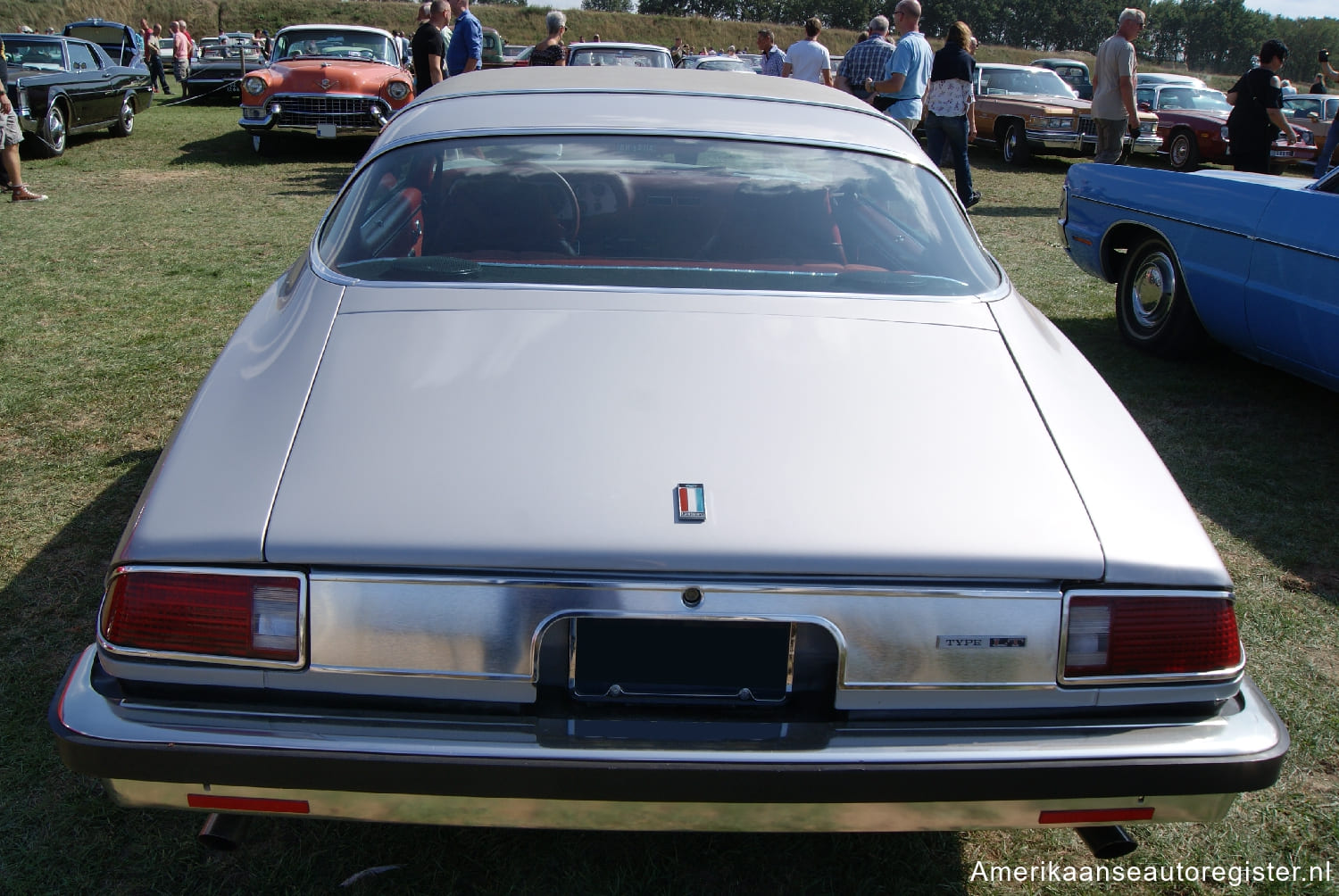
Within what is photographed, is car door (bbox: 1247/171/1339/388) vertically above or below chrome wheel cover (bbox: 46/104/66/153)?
below

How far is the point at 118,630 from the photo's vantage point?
1562mm

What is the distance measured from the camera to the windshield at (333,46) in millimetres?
12398

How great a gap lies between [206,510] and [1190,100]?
16436 millimetres

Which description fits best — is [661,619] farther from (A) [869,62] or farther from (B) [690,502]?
(A) [869,62]

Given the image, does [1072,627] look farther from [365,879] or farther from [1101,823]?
[365,879]

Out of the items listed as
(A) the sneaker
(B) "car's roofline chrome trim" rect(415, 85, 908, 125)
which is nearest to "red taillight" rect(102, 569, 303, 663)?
(B) "car's roofline chrome trim" rect(415, 85, 908, 125)

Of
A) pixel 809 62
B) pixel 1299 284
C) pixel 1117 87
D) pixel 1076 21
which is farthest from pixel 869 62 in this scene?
pixel 1076 21

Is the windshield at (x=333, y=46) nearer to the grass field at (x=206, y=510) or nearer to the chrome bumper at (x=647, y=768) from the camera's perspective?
the grass field at (x=206, y=510)

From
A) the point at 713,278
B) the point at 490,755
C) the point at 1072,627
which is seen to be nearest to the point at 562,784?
the point at 490,755

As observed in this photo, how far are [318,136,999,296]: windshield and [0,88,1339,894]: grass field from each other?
1.23m

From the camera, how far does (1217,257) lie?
4.60 metres

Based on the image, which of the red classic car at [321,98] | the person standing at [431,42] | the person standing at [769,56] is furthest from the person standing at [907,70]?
the red classic car at [321,98]

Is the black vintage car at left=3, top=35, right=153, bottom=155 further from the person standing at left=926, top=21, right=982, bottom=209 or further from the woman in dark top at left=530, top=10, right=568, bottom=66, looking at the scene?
the person standing at left=926, top=21, right=982, bottom=209

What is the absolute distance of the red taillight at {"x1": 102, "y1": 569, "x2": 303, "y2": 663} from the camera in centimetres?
151
